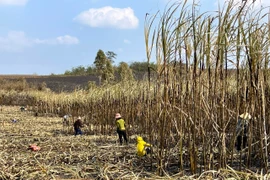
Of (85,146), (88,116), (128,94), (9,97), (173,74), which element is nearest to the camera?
(173,74)

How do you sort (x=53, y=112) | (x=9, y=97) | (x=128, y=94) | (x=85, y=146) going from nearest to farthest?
1. (x=85, y=146)
2. (x=128, y=94)
3. (x=53, y=112)
4. (x=9, y=97)

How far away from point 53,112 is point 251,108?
46.6 feet

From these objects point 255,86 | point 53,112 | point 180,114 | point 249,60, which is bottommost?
point 53,112

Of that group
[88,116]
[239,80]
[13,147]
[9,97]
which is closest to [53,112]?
[88,116]

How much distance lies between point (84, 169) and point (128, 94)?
5989 mm

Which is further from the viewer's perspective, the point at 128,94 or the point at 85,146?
the point at 128,94

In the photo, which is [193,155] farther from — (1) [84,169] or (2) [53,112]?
(2) [53,112]

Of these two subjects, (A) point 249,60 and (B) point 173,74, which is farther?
(B) point 173,74

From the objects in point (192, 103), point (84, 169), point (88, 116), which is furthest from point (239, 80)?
point (88, 116)

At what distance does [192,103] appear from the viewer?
3.96m

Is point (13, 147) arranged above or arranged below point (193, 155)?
below

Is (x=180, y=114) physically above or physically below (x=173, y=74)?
below

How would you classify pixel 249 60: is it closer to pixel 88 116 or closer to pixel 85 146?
pixel 85 146

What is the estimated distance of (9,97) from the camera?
2372 centimetres
